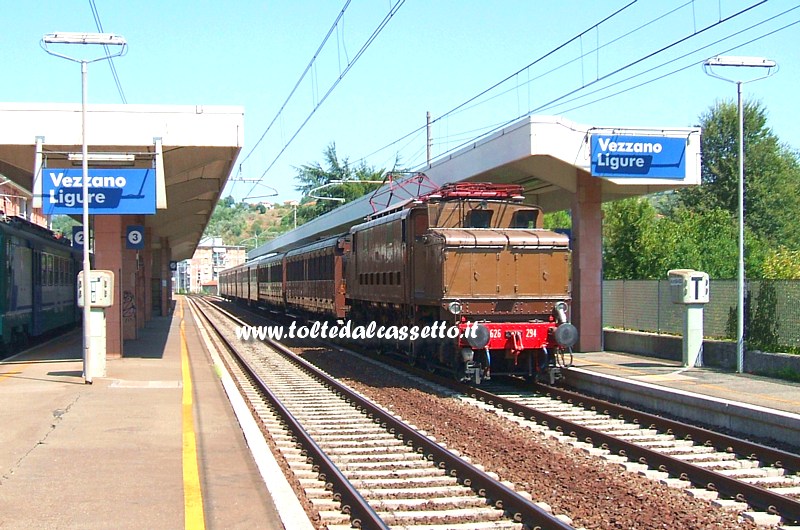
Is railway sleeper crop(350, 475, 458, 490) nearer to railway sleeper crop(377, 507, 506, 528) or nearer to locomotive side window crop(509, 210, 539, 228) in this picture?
railway sleeper crop(377, 507, 506, 528)

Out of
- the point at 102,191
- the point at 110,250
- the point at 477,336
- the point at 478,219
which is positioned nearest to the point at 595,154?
the point at 478,219

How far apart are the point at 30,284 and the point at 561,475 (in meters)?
17.5

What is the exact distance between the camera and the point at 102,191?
1827cm

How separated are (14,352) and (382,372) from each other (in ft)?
33.9

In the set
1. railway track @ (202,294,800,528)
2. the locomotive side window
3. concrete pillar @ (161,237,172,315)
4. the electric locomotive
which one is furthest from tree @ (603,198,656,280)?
concrete pillar @ (161,237,172,315)

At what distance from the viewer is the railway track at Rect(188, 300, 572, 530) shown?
7047 mm

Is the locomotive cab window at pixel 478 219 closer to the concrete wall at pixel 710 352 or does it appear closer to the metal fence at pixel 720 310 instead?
→ the concrete wall at pixel 710 352

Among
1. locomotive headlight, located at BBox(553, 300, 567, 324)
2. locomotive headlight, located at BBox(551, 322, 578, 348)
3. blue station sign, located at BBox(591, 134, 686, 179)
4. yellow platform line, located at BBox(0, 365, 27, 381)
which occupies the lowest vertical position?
yellow platform line, located at BBox(0, 365, 27, 381)

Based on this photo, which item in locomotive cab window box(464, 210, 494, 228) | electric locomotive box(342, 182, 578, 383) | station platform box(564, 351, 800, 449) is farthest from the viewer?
locomotive cab window box(464, 210, 494, 228)

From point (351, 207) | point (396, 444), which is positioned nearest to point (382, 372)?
point (396, 444)

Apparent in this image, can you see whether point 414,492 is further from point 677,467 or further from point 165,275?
point 165,275

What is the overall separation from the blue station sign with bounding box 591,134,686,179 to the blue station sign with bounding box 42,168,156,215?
30.7 ft

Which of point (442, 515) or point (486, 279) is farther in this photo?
point (486, 279)

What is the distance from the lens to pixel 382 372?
60.3 ft
